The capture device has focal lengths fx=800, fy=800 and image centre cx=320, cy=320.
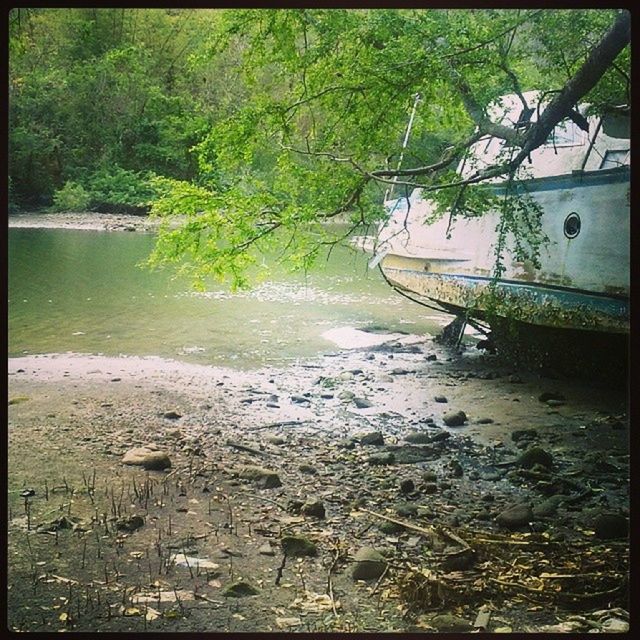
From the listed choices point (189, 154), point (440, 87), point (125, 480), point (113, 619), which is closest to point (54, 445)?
point (125, 480)

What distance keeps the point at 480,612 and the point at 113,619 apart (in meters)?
1.12

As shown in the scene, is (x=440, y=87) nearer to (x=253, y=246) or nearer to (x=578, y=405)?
(x=253, y=246)

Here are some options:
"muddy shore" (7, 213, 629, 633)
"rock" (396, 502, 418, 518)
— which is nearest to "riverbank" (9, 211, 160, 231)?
"muddy shore" (7, 213, 629, 633)

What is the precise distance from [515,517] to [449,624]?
1.38ft

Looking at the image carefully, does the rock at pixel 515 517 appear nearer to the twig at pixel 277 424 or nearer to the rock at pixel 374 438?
the rock at pixel 374 438

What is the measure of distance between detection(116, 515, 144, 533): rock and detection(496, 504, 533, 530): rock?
3.81 ft

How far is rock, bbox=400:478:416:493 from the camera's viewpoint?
8.69ft

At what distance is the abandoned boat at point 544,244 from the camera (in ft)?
8.86

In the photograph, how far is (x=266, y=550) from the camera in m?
2.53

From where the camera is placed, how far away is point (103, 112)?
9.16 ft

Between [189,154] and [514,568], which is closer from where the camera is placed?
[514,568]

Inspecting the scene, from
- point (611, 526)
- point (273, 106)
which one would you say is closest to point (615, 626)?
point (611, 526)

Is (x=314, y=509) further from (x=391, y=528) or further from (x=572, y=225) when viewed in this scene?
(x=572, y=225)

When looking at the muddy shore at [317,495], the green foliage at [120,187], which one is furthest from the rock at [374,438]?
the green foliage at [120,187]
